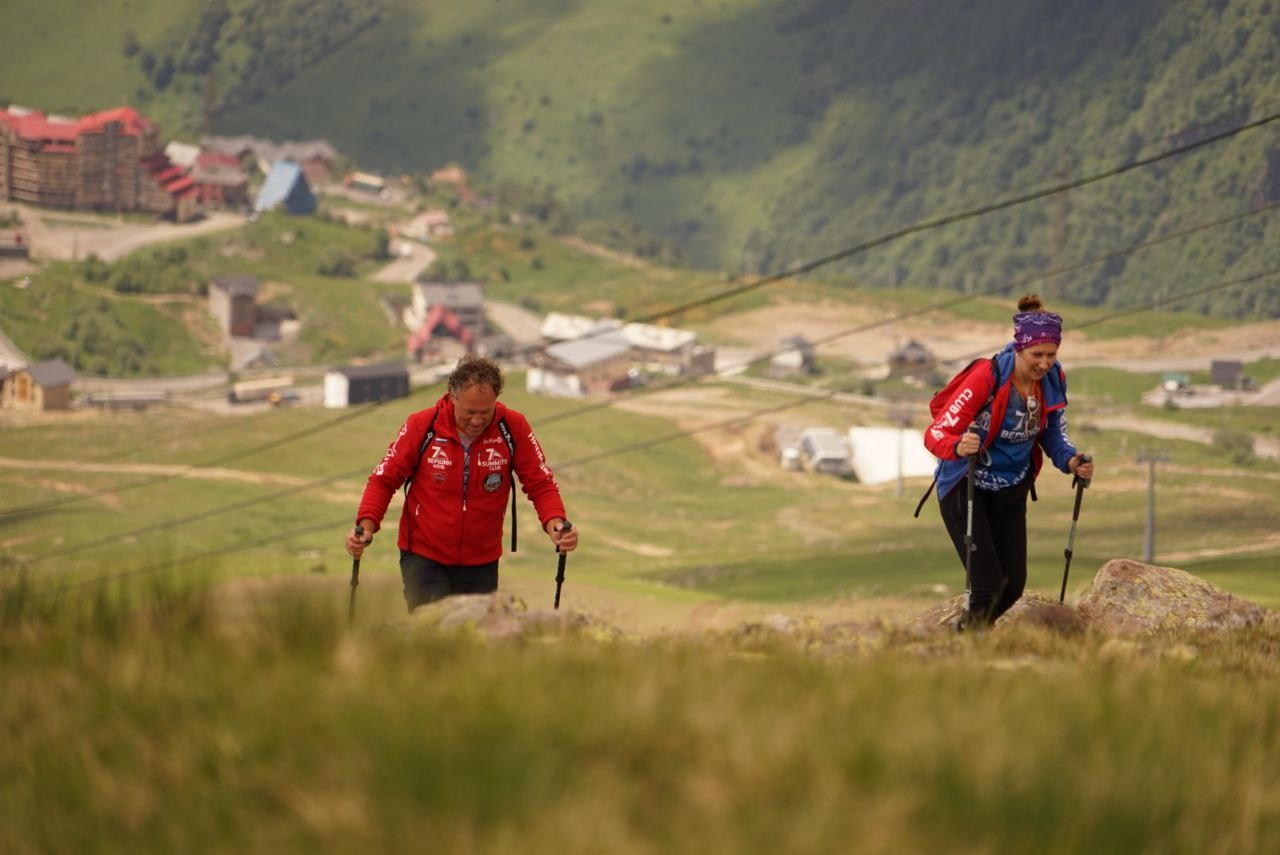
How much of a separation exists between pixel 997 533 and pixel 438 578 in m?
3.49

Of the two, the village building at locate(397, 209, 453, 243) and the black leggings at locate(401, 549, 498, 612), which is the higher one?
the village building at locate(397, 209, 453, 243)

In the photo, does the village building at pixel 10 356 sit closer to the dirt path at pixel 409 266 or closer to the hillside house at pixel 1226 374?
the dirt path at pixel 409 266

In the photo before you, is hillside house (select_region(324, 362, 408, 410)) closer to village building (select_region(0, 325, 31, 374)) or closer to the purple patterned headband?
village building (select_region(0, 325, 31, 374))

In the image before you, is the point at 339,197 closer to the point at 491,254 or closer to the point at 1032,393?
the point at 491,254

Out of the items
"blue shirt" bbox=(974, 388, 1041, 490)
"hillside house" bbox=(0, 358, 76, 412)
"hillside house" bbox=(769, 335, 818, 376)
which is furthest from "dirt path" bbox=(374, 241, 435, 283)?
"blue shirt" bbox=(974, 388, 1041, 490)

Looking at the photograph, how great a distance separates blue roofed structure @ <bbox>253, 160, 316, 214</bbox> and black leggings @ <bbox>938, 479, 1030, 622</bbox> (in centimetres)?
17252

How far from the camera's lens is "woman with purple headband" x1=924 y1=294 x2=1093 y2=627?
1041 cm

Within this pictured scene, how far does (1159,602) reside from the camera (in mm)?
11367

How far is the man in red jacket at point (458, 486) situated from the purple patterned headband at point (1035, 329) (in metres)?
2.96

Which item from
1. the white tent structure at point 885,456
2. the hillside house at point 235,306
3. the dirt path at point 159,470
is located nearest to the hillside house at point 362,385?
the dirt path at point 159,470

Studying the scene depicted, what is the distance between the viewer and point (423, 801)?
14.0 ft

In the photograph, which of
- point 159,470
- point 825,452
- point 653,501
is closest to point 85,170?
point 159,470

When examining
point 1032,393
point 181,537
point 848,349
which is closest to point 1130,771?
point 1032,393

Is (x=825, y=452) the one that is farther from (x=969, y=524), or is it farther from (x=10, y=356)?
(x=969, y=524)
